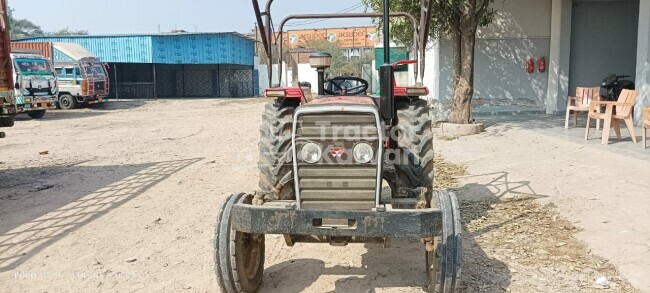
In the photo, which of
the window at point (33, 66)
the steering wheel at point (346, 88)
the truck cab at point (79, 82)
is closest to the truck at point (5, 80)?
the steering wheel at point (346, 88)

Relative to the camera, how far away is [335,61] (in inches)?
1617

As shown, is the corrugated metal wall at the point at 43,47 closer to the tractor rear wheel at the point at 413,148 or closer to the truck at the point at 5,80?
the truck at the point at 5,80

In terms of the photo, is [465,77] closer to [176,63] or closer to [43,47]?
[43,47]

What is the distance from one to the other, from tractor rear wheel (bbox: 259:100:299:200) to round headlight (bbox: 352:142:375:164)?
64cm

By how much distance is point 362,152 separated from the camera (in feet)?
11.5

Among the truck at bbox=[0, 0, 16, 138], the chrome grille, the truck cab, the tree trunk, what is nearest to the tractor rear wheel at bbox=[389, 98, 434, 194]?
the chrome grille

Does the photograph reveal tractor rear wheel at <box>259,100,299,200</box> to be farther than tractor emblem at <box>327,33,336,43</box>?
No

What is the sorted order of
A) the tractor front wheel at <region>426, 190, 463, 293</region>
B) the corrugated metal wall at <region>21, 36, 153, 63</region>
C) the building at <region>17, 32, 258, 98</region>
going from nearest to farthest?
1. the tractor front wheel at <region>426, 190, 463, 293</region>
2. the corrugated metal wall at <region>21, 36, 153, 63</region>
3. the building at <region>17, 32, 258, 98</region>

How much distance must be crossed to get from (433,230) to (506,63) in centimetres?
1261

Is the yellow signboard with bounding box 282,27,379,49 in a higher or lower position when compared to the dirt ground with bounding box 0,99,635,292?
higher

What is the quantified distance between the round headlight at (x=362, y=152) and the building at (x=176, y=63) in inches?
1222

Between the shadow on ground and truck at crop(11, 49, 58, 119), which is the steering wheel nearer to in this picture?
the shadow on ground

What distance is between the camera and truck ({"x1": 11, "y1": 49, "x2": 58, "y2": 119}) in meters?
18.8

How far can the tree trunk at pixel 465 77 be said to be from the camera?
1173 cm
